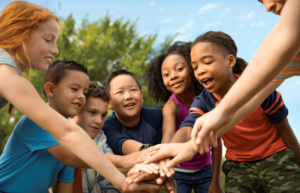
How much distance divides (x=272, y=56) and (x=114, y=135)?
2084 millimetres

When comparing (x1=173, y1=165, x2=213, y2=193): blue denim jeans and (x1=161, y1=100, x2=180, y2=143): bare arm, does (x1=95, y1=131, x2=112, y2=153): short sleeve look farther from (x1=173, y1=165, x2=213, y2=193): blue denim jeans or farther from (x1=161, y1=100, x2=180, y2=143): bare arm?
(x1=173, y1=165, x2=213, y2=193): blue denim jeans

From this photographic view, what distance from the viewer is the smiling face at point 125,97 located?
10.8 feet

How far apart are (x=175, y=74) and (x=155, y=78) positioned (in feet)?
2.12

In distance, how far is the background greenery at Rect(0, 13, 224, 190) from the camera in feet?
45.8

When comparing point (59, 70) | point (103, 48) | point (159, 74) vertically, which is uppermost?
point (103, 48)

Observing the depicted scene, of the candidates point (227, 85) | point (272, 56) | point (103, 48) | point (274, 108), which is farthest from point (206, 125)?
point (103, 48)

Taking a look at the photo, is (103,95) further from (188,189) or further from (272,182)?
(272,182)

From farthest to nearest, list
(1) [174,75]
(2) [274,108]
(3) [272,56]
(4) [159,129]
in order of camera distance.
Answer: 1. (1) [174,75]
2. (4) [159,129]
3. (2) [274,108]
4. (3) [272,56]

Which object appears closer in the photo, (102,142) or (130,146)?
(130,146)

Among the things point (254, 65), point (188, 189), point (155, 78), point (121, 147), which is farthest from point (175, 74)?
point (254, 65)

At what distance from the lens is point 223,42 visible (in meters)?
3.05

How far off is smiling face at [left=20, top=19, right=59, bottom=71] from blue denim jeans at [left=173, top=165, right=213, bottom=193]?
Answer: 80.5 inches

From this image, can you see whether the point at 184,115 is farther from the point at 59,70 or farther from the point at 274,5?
the point at 274,5

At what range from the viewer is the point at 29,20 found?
2441 millimetres
